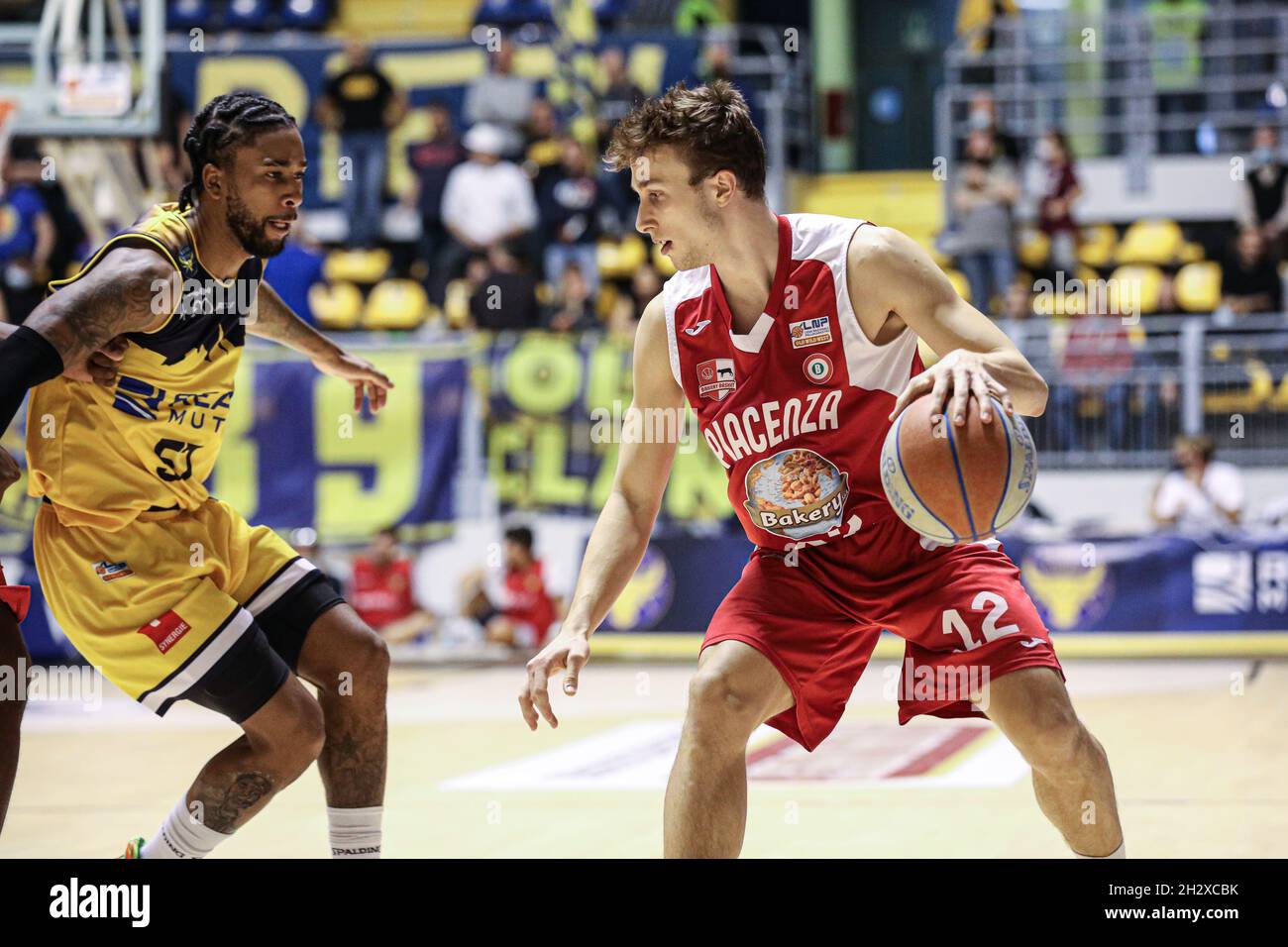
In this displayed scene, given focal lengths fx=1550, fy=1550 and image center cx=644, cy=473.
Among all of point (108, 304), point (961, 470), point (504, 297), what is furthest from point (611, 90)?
point (961, 470)

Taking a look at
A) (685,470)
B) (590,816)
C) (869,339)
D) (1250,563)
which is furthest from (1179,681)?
(869,339)

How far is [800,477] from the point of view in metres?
3.74

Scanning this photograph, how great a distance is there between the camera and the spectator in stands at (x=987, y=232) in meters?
13.4

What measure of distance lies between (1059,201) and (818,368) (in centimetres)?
1093

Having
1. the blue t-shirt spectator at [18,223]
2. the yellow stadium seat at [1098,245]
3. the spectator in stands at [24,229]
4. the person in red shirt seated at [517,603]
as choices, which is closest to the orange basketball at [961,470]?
the person in red shirt seated at [517,603]

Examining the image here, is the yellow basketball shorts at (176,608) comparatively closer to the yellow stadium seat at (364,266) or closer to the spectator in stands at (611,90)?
the spectator in stands at (611,90)

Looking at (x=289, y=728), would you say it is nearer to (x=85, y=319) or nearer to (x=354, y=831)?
(x=354, y=831)

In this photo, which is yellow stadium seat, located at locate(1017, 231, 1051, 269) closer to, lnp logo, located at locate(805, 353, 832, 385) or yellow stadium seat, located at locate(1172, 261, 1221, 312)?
yellow stadium seat, located at locate(1172, 261, 1221, 312)

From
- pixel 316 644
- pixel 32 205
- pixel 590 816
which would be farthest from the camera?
pixel 32 205

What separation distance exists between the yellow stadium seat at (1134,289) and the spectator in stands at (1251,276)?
70 cm

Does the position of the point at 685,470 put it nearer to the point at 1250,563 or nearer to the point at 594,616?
the point at 1250,563

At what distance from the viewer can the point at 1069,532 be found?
10.8 metres

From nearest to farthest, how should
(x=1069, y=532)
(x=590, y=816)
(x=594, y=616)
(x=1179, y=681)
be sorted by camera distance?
(x=594, y=616) < (x=590, y=816) < (x=1179, y=681) < (x=1069, y=532)
